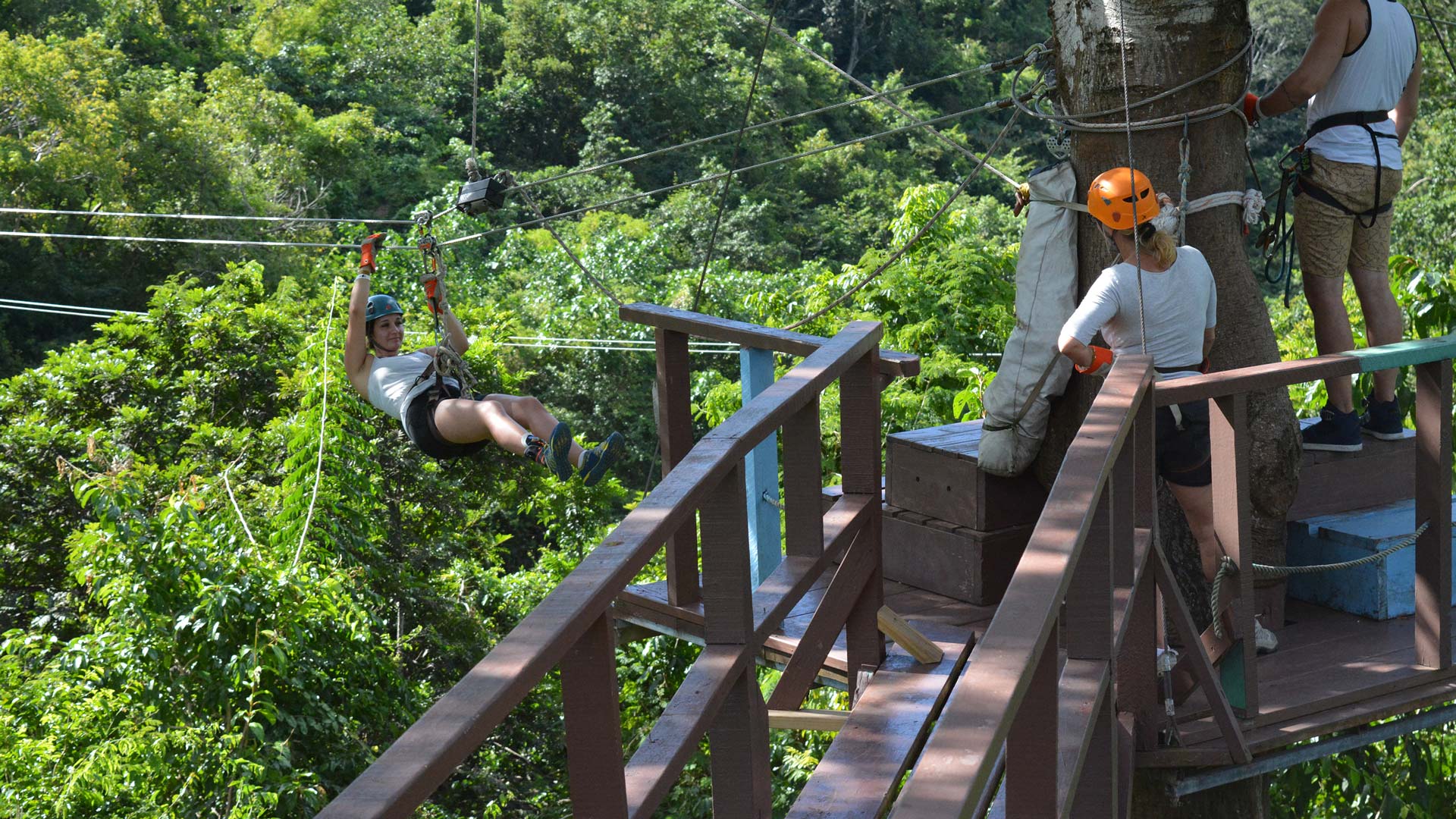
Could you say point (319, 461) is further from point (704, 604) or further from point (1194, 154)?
point (704, 604)

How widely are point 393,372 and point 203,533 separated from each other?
8.51 feet

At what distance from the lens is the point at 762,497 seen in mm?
4078

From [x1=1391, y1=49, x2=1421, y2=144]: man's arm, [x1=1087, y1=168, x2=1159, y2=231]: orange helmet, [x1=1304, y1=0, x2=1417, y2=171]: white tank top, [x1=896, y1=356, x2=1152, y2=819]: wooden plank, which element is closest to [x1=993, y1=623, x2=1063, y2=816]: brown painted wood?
[x1=896, y1=356, x2=1152, y2=819]: wooden plank

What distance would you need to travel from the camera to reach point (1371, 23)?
4105 millimetres

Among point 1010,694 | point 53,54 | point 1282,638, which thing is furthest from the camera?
point 53,54

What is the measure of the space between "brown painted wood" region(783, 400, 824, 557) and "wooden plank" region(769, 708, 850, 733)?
0.71m

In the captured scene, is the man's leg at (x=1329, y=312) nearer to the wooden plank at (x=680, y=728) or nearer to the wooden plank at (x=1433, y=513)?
the wooden plank at (x=1433, y=513)

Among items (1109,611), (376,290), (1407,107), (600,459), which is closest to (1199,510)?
(1109,611)

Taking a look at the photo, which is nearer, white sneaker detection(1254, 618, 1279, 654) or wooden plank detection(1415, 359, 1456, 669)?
wooden plank detection(1415, 359, 1456, 669)

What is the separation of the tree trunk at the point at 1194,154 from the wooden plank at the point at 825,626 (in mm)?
979

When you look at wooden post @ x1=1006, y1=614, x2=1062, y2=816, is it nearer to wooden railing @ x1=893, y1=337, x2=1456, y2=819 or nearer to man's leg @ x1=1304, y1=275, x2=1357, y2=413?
wooden railing @ x1=893, y1=337, x2=1456, y2=819

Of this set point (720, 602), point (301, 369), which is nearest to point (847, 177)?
point (301, 369)

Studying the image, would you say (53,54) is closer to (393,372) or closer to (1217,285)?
(393,372)

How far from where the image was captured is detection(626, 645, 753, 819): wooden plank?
189 centimetres
